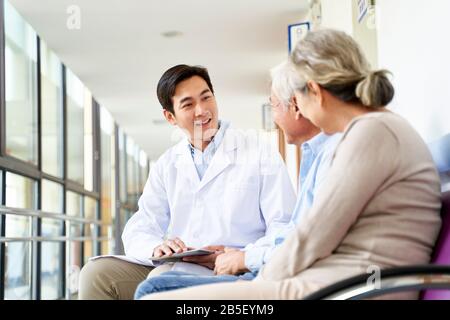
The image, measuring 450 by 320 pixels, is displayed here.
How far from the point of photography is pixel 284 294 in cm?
126

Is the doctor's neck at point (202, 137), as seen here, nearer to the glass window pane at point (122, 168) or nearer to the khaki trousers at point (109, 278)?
the khaki trousers at point (109, 278)

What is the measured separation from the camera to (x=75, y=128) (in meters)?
7.59

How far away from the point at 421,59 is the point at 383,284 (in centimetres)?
92

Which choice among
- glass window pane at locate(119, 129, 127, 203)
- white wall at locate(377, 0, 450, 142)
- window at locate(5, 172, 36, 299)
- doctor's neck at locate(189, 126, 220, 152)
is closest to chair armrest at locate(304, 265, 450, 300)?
white wall at locate(377, 0, 450, 142)

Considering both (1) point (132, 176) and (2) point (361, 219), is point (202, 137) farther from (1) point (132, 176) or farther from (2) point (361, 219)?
(1) point (132, 176)

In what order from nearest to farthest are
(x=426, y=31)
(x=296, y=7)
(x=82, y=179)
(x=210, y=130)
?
(x=426, y=31) → (x=210, y=130) → (x=296, y=7) → (x=82, y=179)

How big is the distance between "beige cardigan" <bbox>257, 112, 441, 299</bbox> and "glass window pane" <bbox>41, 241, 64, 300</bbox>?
5.00 m

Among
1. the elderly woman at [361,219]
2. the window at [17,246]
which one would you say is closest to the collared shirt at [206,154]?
the elderly woman at [361,219]

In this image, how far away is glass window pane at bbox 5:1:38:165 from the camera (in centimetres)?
507

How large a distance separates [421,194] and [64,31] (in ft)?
13.9

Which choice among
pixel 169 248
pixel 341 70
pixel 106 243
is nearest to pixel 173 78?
pixel 169 248

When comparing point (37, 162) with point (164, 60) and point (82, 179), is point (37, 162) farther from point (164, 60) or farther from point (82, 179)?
point (82, 179)

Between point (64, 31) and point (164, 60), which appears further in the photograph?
point (164, 60)
